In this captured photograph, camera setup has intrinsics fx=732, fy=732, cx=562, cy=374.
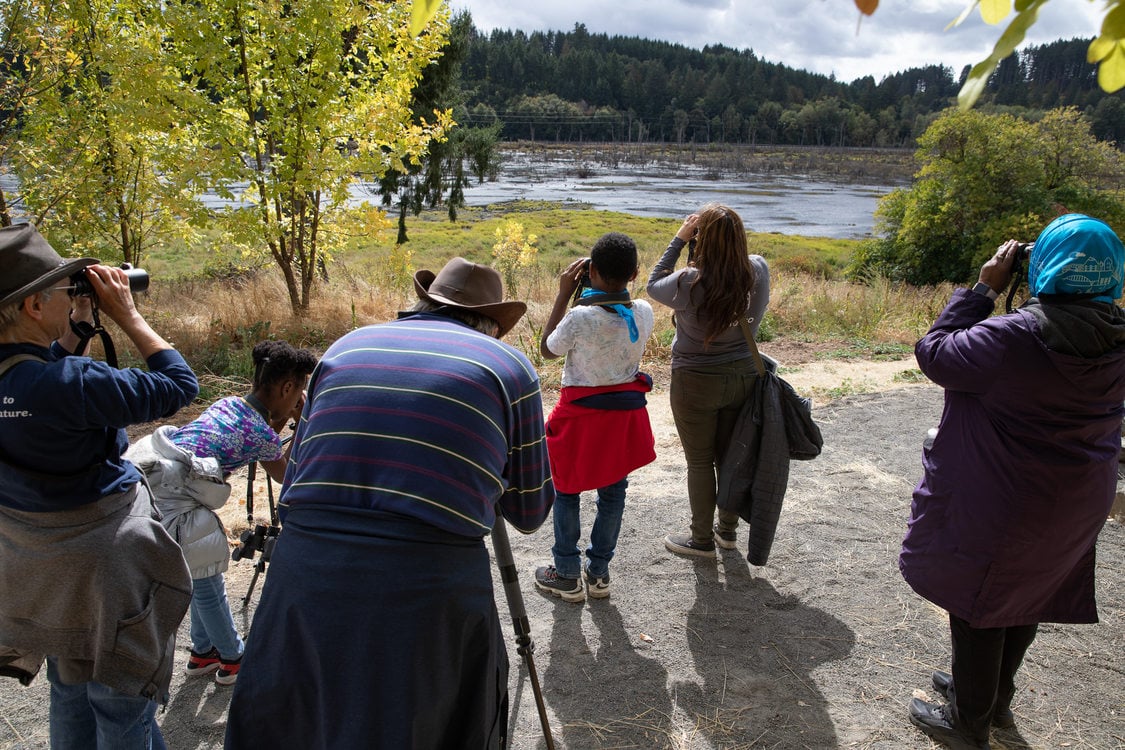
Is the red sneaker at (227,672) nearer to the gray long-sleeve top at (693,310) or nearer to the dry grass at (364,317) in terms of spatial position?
the gray long-sleeve top at (693,310)

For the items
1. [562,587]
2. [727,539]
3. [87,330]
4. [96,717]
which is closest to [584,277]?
[562,587]

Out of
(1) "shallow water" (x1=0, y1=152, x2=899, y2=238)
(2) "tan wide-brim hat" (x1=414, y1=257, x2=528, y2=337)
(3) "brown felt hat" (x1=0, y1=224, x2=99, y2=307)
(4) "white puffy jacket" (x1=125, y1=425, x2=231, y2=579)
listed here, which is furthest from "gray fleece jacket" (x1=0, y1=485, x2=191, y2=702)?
(1) "shallow water" (x1=0, y1=152, x2=899, y2=238)

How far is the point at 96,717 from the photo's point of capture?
2180 millimetres

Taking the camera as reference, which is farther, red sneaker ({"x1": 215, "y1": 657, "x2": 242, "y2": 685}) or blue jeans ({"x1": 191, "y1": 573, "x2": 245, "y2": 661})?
red sneaker ({"x1": 215, "y1": 657, "x2": 242, "y2": 685})

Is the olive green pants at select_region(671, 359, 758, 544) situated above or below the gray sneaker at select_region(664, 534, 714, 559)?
above

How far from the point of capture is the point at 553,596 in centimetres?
381

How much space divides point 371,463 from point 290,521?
0.93ft

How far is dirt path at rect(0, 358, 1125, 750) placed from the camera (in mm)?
2938

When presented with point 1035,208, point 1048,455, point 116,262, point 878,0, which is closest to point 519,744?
point 1048,455

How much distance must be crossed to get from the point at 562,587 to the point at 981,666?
1882 millimetres

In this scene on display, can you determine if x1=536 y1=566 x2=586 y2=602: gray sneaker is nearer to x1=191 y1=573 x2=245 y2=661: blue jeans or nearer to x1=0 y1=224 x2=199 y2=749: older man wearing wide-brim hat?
x1=191 y1=573 x2=245 y2=661: blue jeans

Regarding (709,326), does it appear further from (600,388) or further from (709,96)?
(709,96)

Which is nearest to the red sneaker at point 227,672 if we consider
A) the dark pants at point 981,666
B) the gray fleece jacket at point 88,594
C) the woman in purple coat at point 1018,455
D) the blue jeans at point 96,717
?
the blue jeans at point 96,717

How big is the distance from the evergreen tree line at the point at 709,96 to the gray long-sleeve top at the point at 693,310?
140 meters
